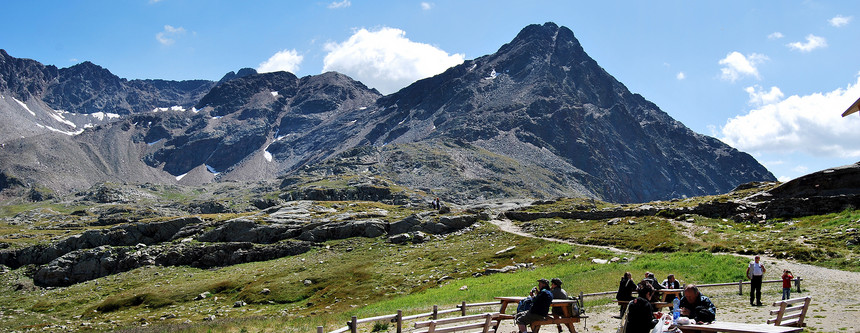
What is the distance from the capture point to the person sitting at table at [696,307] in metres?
13.7

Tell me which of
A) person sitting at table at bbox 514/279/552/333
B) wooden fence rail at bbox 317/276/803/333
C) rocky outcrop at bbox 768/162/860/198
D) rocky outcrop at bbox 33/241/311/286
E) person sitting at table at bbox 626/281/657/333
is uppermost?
rocky outcrop at bbox 768/162/860/198

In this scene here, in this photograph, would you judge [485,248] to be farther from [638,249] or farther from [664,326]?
[664,326]

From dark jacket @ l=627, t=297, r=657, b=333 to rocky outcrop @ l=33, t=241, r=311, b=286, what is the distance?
6901cm

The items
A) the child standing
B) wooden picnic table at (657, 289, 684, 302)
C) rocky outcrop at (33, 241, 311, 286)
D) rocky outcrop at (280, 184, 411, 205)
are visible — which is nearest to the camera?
wooden picnic table at (657, 289, 684, 302)

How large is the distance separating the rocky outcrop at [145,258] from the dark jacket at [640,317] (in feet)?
226

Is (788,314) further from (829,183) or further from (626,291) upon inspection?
(829,183)

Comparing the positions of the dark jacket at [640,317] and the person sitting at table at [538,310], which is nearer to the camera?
the dark jacket at [640,317]

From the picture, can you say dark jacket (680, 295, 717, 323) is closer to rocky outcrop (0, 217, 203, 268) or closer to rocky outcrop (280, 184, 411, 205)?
rocky outcrop (0, 217, 203, 268)

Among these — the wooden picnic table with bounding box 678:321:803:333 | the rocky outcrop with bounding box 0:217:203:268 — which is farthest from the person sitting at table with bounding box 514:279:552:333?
the rocky outcrop with bounding box 0:217:203:268

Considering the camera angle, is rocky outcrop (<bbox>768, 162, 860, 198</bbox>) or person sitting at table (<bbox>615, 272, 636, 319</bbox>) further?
rocky outcrop (<bbox>768, 162, 860, 198</bbox>)

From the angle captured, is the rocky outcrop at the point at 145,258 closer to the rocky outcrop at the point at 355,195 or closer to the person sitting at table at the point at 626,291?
the person sitting at table at the point at 626,291

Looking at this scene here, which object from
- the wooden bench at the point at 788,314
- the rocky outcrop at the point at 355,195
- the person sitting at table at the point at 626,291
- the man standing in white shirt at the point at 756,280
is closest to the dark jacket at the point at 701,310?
the wooden bench at the point at 788,314

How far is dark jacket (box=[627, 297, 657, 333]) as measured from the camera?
1302 cm

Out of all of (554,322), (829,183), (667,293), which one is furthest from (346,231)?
(554,322)
